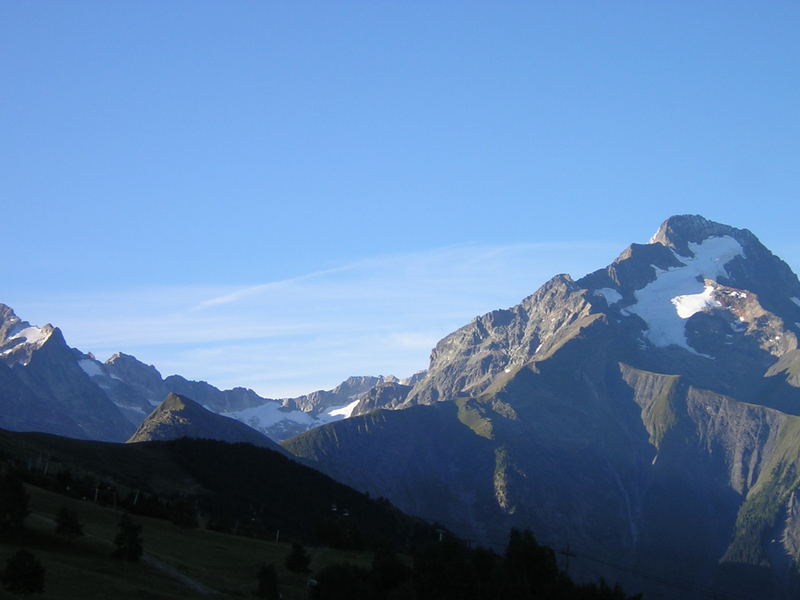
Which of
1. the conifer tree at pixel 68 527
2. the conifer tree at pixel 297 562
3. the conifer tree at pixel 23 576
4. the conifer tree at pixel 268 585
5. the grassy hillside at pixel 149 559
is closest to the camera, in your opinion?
the conifer tree at pixel 23 576

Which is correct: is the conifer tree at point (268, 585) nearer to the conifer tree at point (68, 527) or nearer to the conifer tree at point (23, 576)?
the conifer tree at point (68, 527)

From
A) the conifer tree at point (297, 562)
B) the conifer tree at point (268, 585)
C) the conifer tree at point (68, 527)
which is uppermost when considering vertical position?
the conifer tree at point (68, 527)

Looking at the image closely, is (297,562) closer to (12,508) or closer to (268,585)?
(268,585)

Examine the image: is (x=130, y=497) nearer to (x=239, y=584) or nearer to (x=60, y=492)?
(x=60, y=492)

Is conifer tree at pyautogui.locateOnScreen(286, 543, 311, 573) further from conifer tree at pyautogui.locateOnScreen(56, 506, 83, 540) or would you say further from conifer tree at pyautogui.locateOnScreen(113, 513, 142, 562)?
conifer tree at pyautogui.locateOnScreen(56, 506, 83, 540)

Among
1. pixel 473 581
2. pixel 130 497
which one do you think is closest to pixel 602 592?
pixel 473 581

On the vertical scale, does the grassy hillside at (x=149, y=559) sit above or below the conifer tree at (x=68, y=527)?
below

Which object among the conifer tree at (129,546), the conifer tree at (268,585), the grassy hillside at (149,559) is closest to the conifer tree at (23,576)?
the grassy hillside at (149,559)

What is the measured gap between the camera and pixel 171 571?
10894 cm

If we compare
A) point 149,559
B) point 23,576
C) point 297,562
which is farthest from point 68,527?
point 297,562

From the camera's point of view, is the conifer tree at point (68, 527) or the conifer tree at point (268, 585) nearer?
the conifer tree at point (268, 585)

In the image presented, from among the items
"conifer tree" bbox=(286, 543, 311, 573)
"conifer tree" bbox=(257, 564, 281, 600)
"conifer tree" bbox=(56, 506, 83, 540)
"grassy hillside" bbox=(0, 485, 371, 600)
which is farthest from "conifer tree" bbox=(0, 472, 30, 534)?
"conifer tree" bbox=(286, 543, 311, 573)

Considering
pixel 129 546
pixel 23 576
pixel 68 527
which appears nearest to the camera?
pixel 23 576

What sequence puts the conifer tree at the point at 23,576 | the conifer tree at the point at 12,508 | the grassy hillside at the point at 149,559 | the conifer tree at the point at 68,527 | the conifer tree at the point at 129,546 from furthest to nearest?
the conifer tree at the point at 68,527 → the conifer tree at the point at 129,546 → the conifer tree at the point at 12,508 → the grassy hillside at the point at 149,559 → the conifer tree at the point at 23,576
